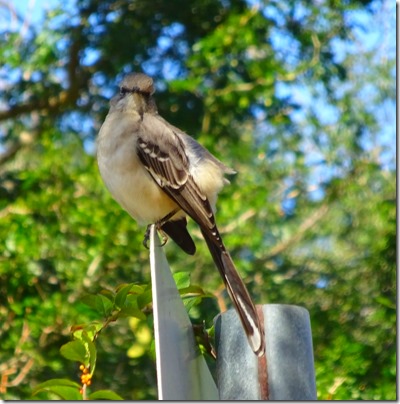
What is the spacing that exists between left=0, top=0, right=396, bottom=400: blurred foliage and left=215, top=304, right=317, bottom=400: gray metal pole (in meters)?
2.91

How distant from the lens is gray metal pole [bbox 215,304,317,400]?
2225 millimetres

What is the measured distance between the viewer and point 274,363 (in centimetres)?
225

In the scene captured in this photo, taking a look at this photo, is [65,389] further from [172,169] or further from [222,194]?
[222,194]

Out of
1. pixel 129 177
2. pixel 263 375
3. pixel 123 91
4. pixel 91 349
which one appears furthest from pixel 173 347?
pixel 123 91

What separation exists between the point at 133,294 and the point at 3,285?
366 cm

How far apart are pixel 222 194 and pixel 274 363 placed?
528cm

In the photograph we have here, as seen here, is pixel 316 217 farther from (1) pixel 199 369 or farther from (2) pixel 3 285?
(1) pixel 199 369

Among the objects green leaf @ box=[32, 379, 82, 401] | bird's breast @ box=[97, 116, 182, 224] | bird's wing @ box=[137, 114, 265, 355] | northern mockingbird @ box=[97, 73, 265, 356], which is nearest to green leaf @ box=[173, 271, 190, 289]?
green leaf @ box=[32, 379, 82, 401]

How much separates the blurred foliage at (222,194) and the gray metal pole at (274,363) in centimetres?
291

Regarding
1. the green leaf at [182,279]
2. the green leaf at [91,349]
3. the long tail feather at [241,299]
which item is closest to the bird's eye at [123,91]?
the long tail feather at [241,299]

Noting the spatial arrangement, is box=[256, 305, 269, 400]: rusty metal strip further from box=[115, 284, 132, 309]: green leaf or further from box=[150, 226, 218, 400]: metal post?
box=[115, 284, 132, 309]: green leaf

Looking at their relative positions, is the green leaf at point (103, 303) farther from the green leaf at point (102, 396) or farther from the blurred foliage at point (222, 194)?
the blurred foliage at point (222, 194)

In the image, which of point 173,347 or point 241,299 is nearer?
point 173,347

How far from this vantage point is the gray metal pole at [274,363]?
2225mm
